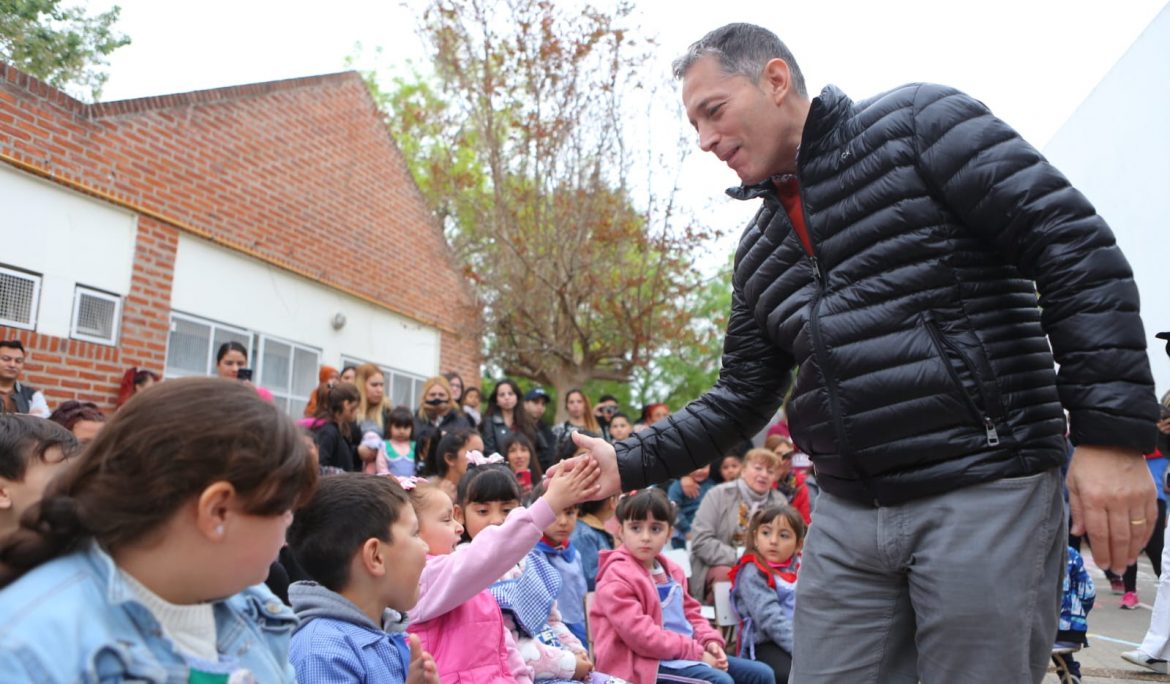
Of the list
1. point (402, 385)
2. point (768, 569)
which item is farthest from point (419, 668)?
point (402, 385)

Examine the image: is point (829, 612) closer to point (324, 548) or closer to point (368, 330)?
point (324, 548)

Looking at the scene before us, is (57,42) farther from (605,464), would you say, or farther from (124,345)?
(605,464)

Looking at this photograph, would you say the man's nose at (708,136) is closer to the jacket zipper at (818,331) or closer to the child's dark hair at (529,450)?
the jacket zipper at (818,331)

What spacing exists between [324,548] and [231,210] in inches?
299

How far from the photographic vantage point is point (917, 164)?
2055 mm

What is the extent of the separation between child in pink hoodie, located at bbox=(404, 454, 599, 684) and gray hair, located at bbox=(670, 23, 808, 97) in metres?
1.20

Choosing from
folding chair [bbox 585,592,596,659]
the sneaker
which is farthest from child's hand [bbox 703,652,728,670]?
the sneaker

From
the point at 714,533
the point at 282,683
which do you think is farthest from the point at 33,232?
the point at 282,683

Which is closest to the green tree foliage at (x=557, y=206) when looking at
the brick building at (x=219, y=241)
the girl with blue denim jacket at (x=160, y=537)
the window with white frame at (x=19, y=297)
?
the brick building at (x=219, y=241)

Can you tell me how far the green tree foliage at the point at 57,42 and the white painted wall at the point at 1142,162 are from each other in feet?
34.3

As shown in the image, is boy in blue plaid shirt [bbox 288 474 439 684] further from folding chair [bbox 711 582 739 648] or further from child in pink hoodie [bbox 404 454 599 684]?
folding chair [bbox 711 582 739 648]

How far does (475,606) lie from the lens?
3.24 meters

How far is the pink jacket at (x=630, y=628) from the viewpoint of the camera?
4.43m

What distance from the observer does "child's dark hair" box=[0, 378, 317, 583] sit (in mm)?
1363
